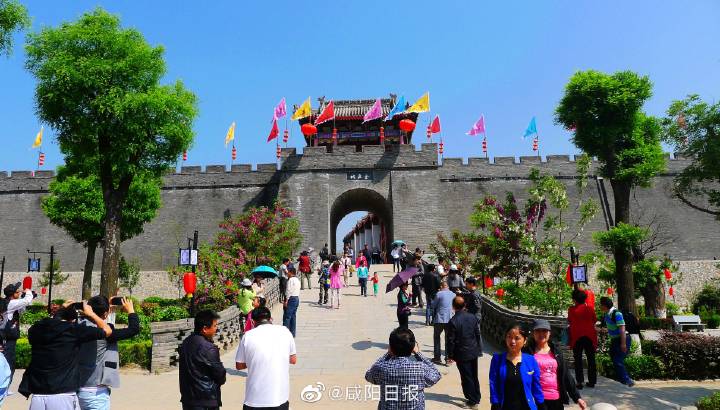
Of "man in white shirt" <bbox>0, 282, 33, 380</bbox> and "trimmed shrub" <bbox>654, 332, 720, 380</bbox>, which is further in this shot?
"trimmed shrub" <bbox>654, 332, 720, 380</bbox>

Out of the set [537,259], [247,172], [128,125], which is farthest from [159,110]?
[247,172]

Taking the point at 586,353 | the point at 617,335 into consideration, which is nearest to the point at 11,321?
the point at 586,353

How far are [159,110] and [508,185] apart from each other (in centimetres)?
2009

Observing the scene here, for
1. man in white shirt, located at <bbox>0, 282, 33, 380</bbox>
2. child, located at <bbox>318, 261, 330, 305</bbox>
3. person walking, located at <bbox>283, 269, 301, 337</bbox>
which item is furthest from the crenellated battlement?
man in white shirt, located at <bbox>0, 282, 33, 380</bbox>

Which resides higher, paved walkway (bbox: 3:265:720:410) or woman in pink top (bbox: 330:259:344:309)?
woman in pink top (bbox: 330:259:344:309)

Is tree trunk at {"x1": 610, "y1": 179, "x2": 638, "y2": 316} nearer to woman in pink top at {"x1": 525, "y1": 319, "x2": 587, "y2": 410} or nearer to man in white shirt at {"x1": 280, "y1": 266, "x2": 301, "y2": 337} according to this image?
man in white shirt at {"x1": 280, "y1": 266, "x2": 301, "y2": 337}

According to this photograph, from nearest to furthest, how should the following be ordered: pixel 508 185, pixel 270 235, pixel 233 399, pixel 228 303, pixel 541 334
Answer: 1. pixel 541 334
2. pixel 233 399
3. pixel 228 303
4. pixel 270 235
5. pixel 508 185

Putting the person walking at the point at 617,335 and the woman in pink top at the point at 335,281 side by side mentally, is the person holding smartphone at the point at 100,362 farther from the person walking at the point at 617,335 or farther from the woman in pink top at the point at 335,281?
the woman in pink top at the point at 335,281

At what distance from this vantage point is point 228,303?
11805 millimetres

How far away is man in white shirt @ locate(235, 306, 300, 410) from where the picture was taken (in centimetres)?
366

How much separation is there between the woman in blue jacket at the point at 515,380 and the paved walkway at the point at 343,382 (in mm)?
2474

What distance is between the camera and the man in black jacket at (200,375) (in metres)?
3.65

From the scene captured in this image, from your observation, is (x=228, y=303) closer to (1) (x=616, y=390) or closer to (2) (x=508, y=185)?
(1) (x=616, y=390)

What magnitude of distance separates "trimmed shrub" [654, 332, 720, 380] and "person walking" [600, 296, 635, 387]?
1.46m
